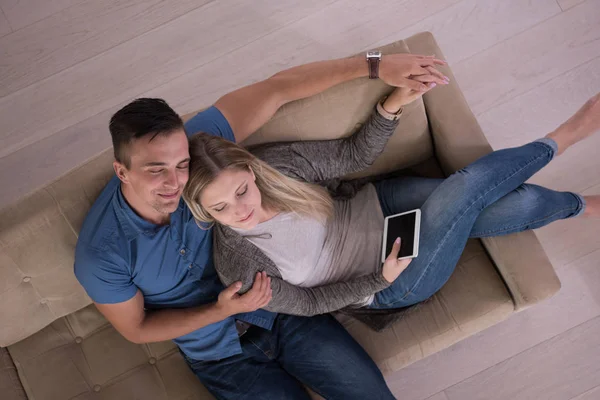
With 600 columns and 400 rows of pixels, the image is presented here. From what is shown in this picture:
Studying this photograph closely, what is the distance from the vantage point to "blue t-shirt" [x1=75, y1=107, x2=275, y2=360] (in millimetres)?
1564

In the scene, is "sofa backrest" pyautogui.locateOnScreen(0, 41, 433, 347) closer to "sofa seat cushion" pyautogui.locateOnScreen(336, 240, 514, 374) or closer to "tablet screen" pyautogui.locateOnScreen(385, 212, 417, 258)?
"tablet screen" pyautogui.locateOnScreen(385, 212, 417, 258)

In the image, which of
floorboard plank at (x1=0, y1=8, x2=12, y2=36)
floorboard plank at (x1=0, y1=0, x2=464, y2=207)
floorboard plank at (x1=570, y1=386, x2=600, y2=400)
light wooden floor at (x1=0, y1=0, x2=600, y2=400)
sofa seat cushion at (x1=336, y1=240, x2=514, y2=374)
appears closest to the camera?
sofa seat cushion at (x1=336, y1=240, x2=514, y2=374)

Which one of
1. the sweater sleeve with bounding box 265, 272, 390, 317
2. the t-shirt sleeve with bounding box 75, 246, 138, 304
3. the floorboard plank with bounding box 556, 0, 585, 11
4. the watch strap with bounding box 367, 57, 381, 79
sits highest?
the watch strap with bounding box 367, 57, 381, 79

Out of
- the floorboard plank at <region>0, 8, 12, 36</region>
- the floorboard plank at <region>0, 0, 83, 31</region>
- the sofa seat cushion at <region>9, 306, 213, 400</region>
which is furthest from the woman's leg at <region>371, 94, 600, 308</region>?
the floorboard plank at <region>0, 8, 12, 36</region>

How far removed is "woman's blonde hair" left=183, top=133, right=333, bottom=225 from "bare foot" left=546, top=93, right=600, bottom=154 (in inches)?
29.2

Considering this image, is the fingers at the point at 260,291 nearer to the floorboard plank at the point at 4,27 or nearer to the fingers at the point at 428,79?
the fingers at the point at 428,79

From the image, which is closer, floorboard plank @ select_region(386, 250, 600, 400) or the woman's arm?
the woman's arm

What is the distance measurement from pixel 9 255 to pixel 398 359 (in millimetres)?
1158

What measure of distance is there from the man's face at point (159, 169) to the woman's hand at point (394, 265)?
601mm

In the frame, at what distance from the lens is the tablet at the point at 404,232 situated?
1.67m

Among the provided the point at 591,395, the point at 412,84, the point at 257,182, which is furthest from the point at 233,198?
the point at 591,395

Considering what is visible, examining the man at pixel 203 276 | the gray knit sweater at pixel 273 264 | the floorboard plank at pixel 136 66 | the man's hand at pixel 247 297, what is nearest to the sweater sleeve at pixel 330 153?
the gray knit sweater at pixel 273 264

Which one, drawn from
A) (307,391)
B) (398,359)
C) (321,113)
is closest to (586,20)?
(321,113)

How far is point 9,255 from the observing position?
5.47 ft
